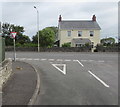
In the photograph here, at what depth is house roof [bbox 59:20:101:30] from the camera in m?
34.6

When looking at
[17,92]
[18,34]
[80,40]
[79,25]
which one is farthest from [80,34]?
[17,92]

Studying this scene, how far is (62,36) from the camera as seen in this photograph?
3431 cm

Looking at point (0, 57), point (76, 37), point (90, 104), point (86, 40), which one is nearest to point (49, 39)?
point (76, 37)

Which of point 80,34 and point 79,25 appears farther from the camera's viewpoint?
point 79,25

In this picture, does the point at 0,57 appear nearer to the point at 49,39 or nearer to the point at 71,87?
the point at 71,87

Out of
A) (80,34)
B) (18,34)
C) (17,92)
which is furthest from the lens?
(18,34)

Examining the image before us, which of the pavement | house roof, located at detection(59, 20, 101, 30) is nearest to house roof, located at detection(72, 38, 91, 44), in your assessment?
house roof, located at detection(59, 20, 101, 30)

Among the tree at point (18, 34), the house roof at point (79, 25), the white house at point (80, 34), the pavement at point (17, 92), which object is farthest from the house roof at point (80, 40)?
the pavement at point (17, 92)

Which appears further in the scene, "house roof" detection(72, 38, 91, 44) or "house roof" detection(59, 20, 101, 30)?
"house roof" detection(59, 20, 101, 30)

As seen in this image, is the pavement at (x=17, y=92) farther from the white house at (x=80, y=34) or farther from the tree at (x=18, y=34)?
the tree at (x=18, y=34)

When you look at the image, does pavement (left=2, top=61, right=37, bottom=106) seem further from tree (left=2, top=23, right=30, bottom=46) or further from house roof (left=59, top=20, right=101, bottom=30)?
tree (left=2, top=23, right=30, bottom=46)

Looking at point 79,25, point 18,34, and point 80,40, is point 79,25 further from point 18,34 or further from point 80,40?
point 18,34

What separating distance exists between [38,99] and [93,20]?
1469 inches

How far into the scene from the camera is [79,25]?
35531 mm
